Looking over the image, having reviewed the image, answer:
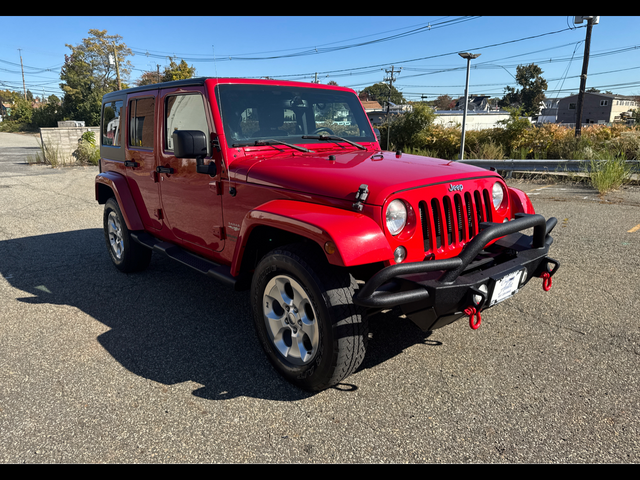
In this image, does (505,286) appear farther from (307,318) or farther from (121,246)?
(121,246)

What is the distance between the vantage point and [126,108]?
184 inches

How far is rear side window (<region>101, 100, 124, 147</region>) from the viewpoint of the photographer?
4.86 m

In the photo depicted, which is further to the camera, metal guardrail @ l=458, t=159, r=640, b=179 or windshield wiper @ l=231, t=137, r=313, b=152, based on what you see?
metal guardrail @ l=458, t=159, r=640, b=179

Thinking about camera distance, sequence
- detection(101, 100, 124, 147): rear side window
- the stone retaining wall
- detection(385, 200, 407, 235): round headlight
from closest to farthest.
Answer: detection(385, 200, 407, 235): round headlight → detection(101, 100, 124, 147): rear side window → the stone retaining wall

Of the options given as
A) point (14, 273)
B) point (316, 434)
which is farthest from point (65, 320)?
point (316, 434)

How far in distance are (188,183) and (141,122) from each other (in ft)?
3.88

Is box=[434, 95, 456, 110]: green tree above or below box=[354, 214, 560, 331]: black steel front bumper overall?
above

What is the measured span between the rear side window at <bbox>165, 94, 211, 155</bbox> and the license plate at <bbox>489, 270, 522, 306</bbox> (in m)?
2.26

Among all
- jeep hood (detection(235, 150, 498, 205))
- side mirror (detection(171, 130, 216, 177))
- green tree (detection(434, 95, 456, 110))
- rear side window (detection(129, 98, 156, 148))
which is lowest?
jeep hood (detection(235, 150, 498, 205))

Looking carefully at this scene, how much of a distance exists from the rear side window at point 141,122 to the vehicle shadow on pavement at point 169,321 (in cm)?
148

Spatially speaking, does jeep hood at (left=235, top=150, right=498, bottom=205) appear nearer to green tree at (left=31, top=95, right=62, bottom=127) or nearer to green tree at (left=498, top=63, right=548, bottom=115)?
green tree at (left=31, top=95, right=62, bottom=127)

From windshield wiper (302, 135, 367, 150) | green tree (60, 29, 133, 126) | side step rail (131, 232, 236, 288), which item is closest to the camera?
side step rail (131, 232, 236, 288)

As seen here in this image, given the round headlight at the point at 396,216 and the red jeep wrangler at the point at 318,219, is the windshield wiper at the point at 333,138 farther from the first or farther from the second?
the round headlight at the point at 396,216

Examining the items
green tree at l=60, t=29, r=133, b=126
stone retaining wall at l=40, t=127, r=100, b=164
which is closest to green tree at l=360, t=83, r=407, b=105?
green tree at l=60, t=29, r=133, b=126
